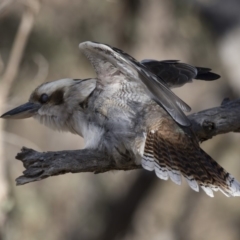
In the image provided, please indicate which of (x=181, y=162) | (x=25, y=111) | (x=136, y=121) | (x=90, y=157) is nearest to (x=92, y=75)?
(x=25, y=111)

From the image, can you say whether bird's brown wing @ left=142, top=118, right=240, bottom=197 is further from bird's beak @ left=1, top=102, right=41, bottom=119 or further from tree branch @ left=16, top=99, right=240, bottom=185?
bird's beak @ left=1, top=102, right=41, bottom=119

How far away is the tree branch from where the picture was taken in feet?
11.0

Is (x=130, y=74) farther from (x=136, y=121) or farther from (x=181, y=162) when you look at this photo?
(x=181, y=162)

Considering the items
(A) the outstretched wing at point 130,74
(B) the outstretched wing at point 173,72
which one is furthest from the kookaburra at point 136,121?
(B) the outstretched wing at point 173,72

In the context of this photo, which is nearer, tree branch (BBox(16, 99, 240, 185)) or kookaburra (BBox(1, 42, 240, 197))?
tree branch (BBox(16, 99, 240, 185))

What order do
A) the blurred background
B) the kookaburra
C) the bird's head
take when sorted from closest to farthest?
the kookaburra
the bird's head
the blurred background

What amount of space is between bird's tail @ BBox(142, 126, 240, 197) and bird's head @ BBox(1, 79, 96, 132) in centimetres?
67

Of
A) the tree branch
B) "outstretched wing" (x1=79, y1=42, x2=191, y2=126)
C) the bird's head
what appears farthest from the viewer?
the bird's head

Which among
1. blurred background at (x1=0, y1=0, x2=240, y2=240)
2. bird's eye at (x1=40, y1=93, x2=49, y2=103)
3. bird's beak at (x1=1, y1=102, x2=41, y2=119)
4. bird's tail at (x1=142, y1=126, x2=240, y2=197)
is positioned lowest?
blurred background at (x1=0, y1=0, x2=240, y2=240)

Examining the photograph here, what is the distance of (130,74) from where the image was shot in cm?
399

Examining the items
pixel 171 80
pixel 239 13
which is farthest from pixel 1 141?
pixel 239 13

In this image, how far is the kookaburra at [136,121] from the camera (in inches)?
148

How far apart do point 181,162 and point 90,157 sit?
1.70ft

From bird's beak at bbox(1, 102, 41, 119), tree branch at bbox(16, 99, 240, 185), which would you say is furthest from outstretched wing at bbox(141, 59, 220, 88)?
bird's beak at bbox(1, 102, 41, 119)
